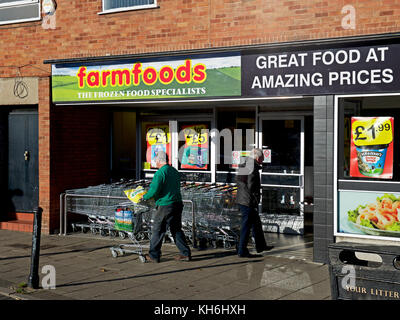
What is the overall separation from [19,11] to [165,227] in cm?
657

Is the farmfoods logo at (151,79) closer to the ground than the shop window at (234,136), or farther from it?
farther from it

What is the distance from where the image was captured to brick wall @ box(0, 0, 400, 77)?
29.7 ft

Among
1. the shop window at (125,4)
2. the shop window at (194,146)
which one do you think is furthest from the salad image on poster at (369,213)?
the shop window at (125,4)

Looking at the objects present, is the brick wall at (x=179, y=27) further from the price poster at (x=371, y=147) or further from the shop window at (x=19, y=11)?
the price poster at (x=371, y=147)

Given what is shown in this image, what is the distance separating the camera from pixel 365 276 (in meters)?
5.55

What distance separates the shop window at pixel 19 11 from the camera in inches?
483

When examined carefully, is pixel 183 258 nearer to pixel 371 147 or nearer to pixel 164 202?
pixel 164 202

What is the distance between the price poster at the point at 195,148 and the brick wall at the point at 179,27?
2320 millimetres

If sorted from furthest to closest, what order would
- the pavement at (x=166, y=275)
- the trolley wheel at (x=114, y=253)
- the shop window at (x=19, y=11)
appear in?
the shop window at (x=19, y=11) < the trolley wheel at (x=114, y=253) < the pavement at (x=166, y=275)

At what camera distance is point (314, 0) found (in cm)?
928

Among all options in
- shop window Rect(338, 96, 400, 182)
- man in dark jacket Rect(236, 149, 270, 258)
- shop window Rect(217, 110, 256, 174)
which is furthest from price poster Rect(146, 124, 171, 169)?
shop window Rect(338, 96, 400, 182)

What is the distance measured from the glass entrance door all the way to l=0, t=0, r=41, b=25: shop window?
5457 millimetres

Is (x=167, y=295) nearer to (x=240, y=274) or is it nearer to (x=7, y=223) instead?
(x=240, y=274)

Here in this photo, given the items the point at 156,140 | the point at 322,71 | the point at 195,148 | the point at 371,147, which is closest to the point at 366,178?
the point at 371,147
